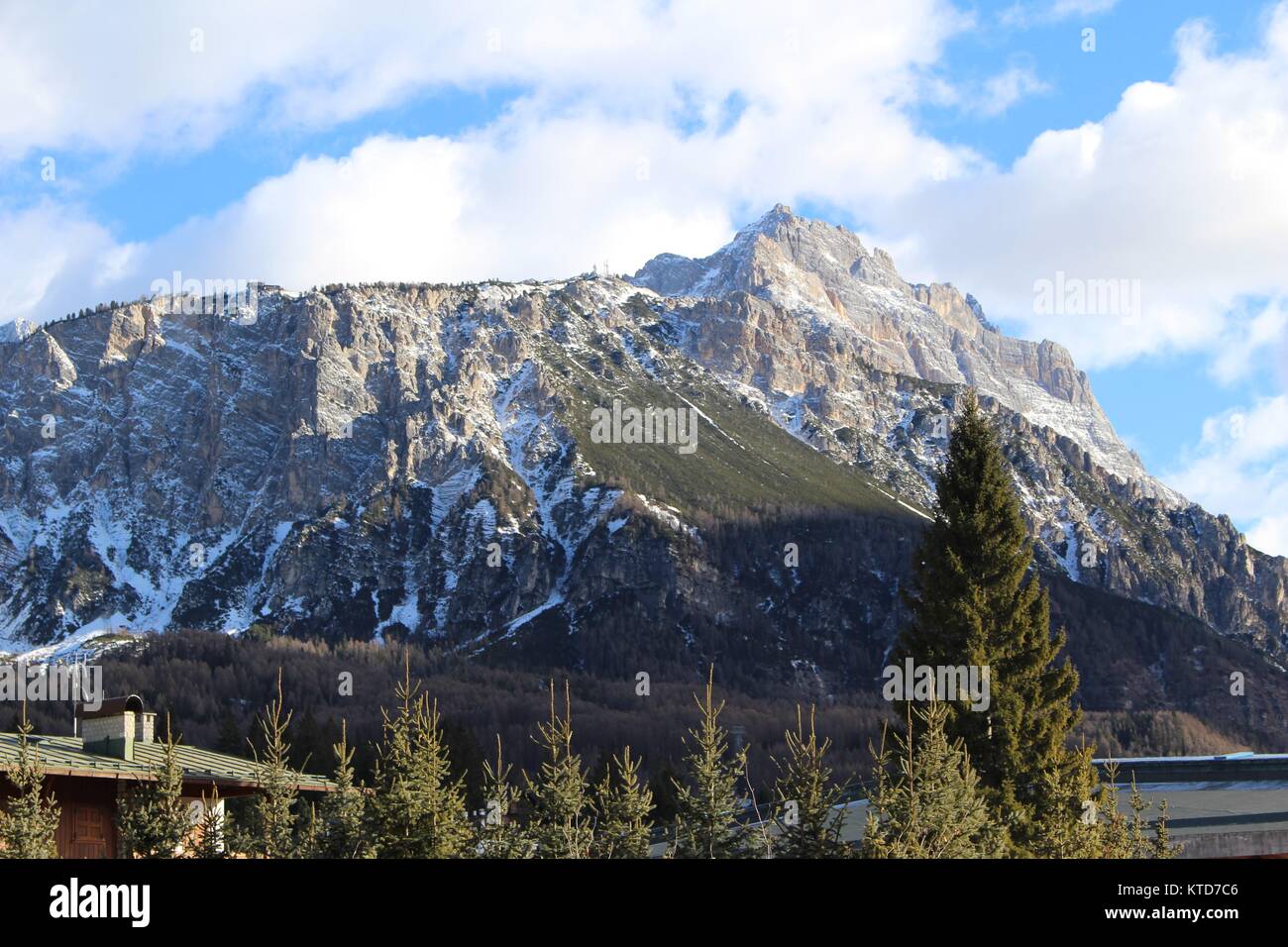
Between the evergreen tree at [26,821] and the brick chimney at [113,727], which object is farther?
the brick chimney at [113,727]

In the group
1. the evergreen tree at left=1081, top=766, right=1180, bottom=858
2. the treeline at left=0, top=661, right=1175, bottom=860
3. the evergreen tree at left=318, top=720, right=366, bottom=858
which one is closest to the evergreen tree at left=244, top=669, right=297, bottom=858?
the treeline at left=0, top=661, right=1175, bottom=860

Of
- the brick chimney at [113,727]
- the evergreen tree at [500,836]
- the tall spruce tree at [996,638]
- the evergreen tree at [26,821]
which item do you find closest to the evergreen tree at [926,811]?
the evergreen tree at [500,836]

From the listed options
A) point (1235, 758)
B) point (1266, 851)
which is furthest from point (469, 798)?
point (1266, 851)

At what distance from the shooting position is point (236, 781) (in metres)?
35.8

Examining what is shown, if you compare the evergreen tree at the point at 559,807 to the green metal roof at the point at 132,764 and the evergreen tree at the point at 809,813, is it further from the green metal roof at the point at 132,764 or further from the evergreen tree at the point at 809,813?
the green metal roof at the point at 132,764

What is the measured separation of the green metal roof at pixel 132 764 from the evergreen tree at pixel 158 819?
2.94 metres

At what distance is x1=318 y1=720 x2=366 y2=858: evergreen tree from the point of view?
82.4ft

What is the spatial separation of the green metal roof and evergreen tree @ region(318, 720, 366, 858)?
12.3 ft

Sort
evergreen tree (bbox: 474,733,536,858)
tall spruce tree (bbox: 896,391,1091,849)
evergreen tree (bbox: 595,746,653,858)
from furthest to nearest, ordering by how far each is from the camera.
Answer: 1. tall spruce tree (bbox: 896,391,1091,849)
2. evergreen tree (bbox: 595,746,653,858)
3. evergreen tree (bbox: 474,733,536,858)

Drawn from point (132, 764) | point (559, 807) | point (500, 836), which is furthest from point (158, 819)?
point (132, 764)

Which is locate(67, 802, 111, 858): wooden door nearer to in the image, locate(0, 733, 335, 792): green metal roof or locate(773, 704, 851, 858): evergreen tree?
locate(0, 733, 335, 792): green metal roof

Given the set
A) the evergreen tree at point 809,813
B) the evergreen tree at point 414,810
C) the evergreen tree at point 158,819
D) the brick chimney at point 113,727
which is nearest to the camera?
the evergreen tree at point 414,810

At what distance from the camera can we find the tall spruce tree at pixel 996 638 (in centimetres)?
3881
